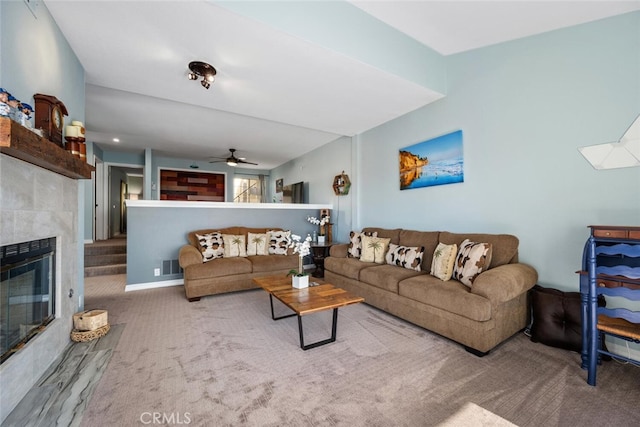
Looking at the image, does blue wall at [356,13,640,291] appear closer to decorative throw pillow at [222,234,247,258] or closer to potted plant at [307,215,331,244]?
potted plant at [307,215,331,244]

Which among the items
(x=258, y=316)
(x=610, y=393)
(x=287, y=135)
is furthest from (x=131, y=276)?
(x=610, y=393)

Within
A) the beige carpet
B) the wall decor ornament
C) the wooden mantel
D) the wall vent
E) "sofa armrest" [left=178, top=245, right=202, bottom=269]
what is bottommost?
the beige carpet

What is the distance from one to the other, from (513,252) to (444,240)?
67 cm

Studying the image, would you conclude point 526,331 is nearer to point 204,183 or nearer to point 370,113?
point 370,113

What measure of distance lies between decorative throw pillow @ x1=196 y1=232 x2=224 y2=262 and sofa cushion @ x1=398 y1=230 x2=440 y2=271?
2.61 meters

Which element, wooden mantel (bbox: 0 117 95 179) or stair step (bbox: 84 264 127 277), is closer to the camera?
wooden mantel (bbox: 0 117 95 179)

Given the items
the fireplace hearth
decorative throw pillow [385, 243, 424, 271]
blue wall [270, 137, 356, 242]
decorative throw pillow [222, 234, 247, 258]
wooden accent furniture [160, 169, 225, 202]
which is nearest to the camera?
the fireplace hearth

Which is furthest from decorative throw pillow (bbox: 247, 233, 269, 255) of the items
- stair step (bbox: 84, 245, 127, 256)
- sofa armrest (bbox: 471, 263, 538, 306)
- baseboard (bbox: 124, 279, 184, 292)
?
sofa armrest (bbox: 471, 263, 538, 306)

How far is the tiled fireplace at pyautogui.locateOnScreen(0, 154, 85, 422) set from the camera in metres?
1.50

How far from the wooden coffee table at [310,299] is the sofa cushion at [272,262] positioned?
1147 millimetres

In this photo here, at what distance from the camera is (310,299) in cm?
234

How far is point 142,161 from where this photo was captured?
276 inches

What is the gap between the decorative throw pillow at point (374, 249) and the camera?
362cm

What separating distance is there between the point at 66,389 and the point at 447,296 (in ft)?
9.17
